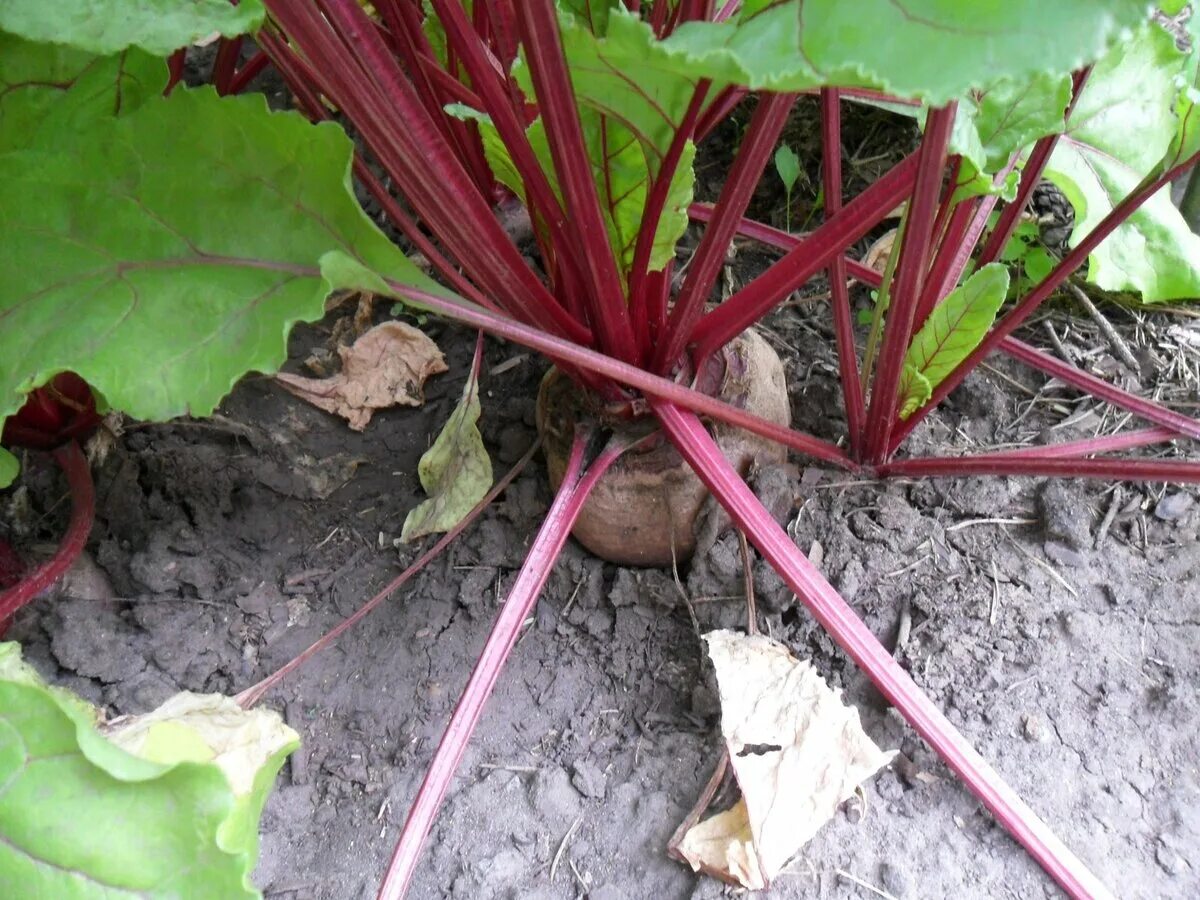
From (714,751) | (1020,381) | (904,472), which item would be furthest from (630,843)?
(1020,381)

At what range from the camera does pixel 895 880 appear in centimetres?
101

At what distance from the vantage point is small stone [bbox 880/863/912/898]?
101 cm

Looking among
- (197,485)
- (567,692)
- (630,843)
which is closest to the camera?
(630,843)

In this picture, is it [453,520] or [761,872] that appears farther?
[453,520]

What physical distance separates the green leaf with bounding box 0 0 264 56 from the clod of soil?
624 millimetres

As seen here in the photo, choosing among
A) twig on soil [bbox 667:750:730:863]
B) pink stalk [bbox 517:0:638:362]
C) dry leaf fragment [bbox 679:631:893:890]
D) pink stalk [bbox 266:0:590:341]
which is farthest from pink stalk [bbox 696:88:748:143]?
twig on soil [bbox 667:750:730:863]

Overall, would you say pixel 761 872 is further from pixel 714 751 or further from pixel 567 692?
pixel 567 692

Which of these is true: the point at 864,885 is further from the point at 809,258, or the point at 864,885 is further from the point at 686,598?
the point at 809,258

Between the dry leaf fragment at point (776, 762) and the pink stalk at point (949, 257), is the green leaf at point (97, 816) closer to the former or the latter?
the dry leaf fragment at point (776, 762)

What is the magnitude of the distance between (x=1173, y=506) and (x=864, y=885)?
700 millimetres

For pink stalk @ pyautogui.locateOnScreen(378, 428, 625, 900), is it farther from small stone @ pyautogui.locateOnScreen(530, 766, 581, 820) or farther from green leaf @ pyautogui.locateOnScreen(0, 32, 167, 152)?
green leaf @ pyautogui.locateOnScreen(0, 32, 167, 152)

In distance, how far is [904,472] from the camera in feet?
4.28

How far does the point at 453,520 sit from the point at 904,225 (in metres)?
0.71

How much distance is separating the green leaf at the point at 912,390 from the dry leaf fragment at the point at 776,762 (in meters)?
0.38
